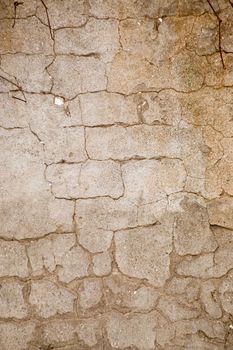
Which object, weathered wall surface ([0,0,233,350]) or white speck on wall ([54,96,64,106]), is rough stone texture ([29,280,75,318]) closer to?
weathered wall surface ([0,0,233,350])

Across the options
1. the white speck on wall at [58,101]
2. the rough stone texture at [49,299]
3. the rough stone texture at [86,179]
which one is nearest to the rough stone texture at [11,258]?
the rough stone texture at [49,299]

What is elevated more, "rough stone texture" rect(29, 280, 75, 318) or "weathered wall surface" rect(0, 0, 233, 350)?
"weathered wall surface" rect(0, 0, 233, 350)

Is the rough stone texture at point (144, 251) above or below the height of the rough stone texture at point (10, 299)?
above

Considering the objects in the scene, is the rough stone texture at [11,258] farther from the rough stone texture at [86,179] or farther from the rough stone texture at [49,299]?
the rough stone texture at [86,179]

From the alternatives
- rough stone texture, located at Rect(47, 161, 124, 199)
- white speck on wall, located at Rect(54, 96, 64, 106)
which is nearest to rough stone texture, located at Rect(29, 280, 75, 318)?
rough stone texture, located at Rect(47, 161, 124, 199)

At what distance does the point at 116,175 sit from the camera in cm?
217

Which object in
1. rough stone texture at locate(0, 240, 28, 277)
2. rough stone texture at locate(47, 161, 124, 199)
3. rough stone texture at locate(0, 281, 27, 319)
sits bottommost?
rough stone texture at locate(0, 281, 27, 319)

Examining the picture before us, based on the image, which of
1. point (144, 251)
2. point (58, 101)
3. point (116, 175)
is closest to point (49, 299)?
point (144, 251)

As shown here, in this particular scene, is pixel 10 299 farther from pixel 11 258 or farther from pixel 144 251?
pixel 144 251

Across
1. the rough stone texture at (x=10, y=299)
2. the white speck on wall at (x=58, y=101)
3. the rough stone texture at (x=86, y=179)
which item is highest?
the white speck on wall at (x=58, y=101)

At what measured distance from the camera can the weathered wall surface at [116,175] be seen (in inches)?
83.2

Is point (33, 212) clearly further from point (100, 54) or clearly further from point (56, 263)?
point (100, 54)

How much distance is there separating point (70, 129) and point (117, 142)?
232 millimetres

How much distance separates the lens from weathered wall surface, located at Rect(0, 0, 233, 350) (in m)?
2.11
